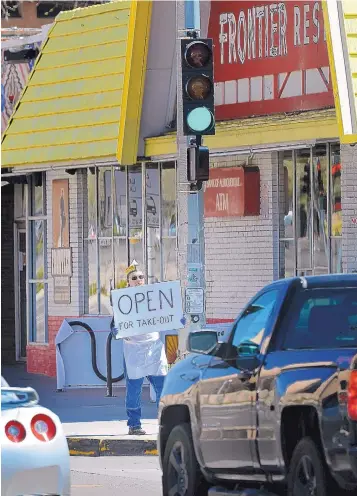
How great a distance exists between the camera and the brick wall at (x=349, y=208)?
18.6 m

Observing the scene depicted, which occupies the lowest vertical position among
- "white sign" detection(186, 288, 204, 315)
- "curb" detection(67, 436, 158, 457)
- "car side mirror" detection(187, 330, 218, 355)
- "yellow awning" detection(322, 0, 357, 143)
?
"curb" detection(67, 436, 158, 457)

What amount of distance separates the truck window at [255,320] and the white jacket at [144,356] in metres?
5.93

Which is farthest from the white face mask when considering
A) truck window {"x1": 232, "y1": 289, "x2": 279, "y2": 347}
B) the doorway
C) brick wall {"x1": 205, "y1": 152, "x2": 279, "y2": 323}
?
the doorway

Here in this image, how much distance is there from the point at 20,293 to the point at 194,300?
11.0 m

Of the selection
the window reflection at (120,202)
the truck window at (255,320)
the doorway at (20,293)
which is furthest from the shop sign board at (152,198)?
the truck window at (255,320)

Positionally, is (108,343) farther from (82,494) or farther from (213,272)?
(82,494)

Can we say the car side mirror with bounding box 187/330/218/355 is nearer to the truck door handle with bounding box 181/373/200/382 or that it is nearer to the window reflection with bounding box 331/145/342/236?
the truck door handle with bounding box 181/373/200/382

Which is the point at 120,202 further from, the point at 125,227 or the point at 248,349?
the point at 248,349

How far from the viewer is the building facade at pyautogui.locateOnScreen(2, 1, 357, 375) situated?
19531mm

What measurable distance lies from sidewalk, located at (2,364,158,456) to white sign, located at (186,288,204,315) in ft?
4.53

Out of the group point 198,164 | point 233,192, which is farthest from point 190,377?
point 233,192

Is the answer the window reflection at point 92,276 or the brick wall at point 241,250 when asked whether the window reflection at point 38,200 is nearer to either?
the window reflection at point 92,276

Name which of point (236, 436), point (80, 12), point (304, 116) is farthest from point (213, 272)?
point (236, 436)

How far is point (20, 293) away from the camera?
88.7 feet
